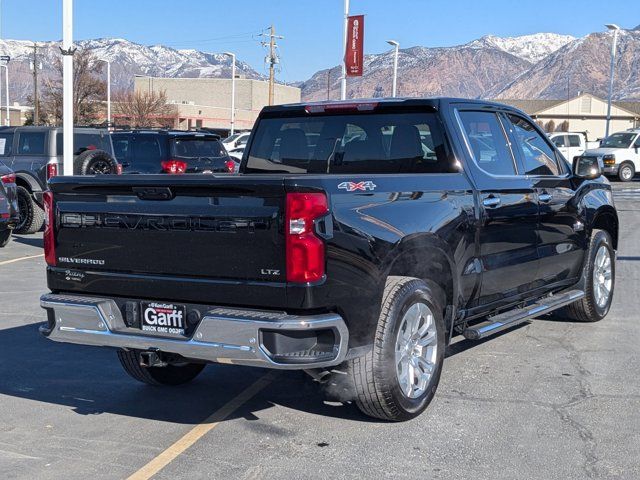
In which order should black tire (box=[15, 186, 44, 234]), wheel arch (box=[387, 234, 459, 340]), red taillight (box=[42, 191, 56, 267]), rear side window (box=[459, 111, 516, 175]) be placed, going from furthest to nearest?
black tire (box=[15, 186, 44, 234])
rear side window (box=[459, 111, 516, 175])
red taillight (box=[42, 191, 56, 267])
wheel arch (box=[387, 234, 459, 340])

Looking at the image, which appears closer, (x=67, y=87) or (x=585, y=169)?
(x=585, y=169)

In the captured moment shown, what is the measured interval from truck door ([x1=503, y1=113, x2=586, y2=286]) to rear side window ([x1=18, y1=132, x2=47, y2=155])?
11019mm

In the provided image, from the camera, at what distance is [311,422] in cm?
564

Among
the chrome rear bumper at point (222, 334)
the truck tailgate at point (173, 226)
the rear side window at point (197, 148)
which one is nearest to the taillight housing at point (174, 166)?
the rear side window at point (197, 148)

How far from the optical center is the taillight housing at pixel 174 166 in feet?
55.6

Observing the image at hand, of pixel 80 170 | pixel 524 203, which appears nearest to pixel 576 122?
pixel 80 170

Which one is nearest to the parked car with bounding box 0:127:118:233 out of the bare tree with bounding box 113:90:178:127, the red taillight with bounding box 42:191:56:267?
the red taillight with bounding box 42:191:56:267

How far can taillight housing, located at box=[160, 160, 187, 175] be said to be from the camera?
667 inches

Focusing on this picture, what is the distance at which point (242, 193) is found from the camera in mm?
4902

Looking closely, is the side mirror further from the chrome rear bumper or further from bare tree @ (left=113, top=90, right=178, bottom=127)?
Result: bare tree @ (left=113, top=90, right=178, bottom=127)

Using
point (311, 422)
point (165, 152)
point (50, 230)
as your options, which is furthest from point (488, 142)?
point (165, 152)

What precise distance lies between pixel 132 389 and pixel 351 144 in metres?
2.38

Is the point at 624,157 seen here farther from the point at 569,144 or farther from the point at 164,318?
the point at 164,318

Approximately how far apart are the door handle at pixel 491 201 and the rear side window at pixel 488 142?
0.22m
